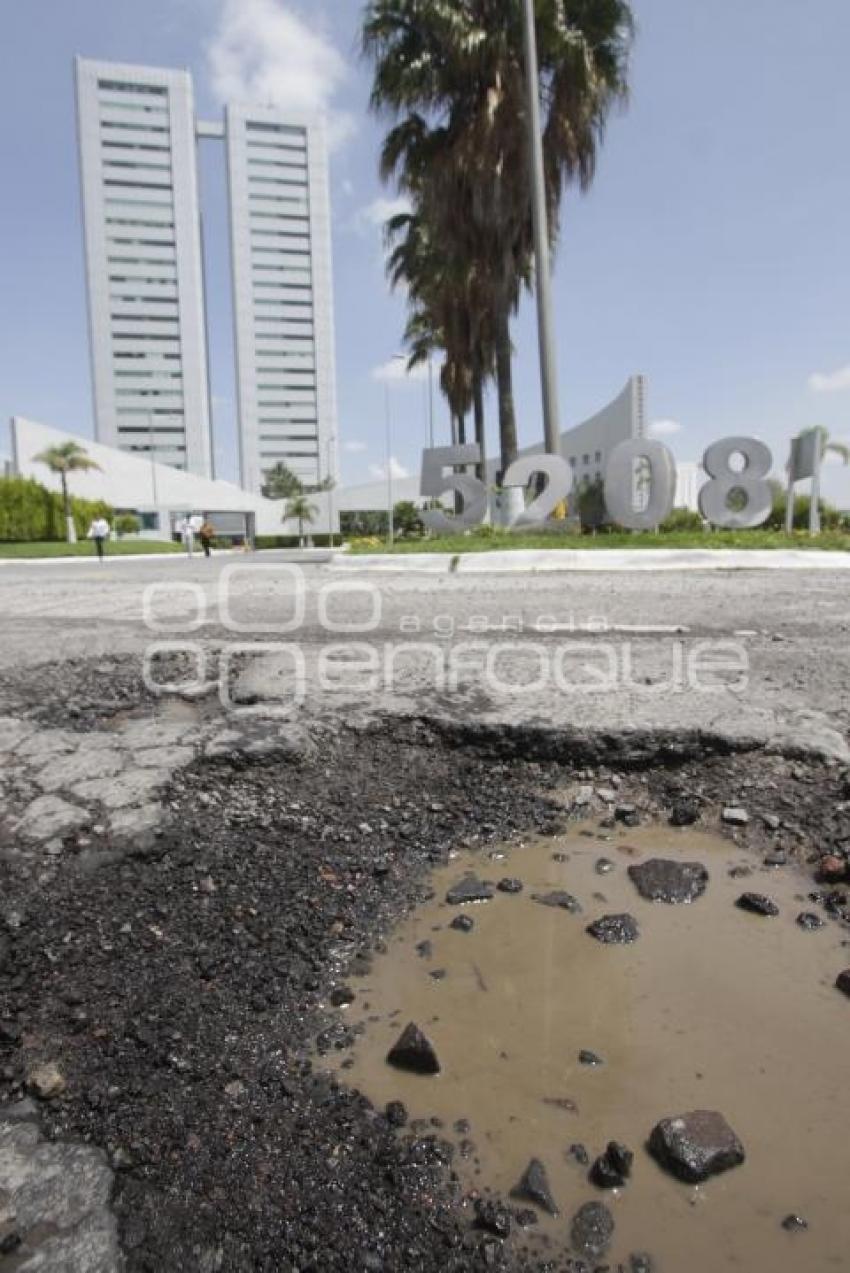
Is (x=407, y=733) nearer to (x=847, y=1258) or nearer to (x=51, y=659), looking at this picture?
(x=847, y=1258)

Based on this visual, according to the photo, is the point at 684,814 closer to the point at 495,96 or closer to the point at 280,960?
the point at 280,960

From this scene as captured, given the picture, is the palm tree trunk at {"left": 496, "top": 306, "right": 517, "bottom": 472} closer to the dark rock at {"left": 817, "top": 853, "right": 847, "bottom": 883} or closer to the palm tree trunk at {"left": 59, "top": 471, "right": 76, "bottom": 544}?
the dark rock at {"left": 817, "top": 853, "right": 847, "bottom": 883}

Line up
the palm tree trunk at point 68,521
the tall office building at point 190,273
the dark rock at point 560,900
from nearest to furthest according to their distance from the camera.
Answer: the dark rock at point 560,900
the palm tree trunk at point 68,521
the tall office building at point 190,273

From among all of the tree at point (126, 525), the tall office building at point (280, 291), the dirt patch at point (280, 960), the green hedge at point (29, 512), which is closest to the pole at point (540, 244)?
the dirt patch at point (280, 960)

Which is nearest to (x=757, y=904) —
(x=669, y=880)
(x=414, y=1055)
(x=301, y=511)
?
(x=669, y=880)

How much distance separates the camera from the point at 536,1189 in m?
0.95

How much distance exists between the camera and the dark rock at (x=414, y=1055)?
3.81 feet

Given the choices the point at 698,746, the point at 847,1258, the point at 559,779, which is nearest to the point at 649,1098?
the point at 847,1258

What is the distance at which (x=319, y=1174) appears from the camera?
944 mm

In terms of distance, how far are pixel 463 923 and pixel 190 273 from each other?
113 meters

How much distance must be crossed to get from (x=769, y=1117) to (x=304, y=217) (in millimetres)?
123761

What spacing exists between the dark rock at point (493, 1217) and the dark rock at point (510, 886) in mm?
774

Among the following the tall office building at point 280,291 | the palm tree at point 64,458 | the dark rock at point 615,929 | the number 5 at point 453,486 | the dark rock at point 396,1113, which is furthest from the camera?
the tall office building at point 280,291

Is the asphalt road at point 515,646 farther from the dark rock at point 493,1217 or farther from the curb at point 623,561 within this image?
the dark rock at point 493,1217
